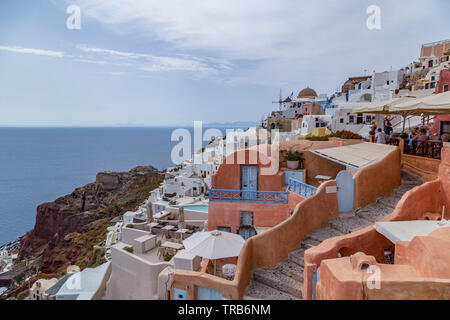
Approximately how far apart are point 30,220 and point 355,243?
6430cm

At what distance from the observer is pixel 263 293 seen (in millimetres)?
6855

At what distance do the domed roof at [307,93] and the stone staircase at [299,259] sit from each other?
55395 mm

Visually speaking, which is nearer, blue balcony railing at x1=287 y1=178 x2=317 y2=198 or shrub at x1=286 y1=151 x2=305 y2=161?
blue balcony railing at x1=287 y1=178 x2=317 y2=198

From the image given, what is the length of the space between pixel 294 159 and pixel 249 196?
2.84m

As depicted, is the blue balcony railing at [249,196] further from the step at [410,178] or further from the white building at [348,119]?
the white building at [348,119]

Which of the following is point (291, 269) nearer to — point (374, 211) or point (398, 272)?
point (398, 272)

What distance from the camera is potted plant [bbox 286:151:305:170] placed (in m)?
13.0

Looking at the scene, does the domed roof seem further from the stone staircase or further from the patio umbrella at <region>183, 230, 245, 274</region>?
the patio umbrella at <region>183, 230, 245, 274</region>

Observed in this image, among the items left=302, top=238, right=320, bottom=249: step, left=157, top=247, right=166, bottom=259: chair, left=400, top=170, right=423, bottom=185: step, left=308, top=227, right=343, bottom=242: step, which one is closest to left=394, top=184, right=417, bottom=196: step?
A: left=400, top=170, right=423, bottom=185: step

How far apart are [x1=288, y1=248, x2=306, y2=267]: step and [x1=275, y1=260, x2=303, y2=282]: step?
0.08 meters

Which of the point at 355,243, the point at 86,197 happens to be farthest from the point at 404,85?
the point at 86,197

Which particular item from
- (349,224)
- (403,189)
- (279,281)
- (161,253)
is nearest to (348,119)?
(403,189)

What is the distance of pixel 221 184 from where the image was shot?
42.0ft
